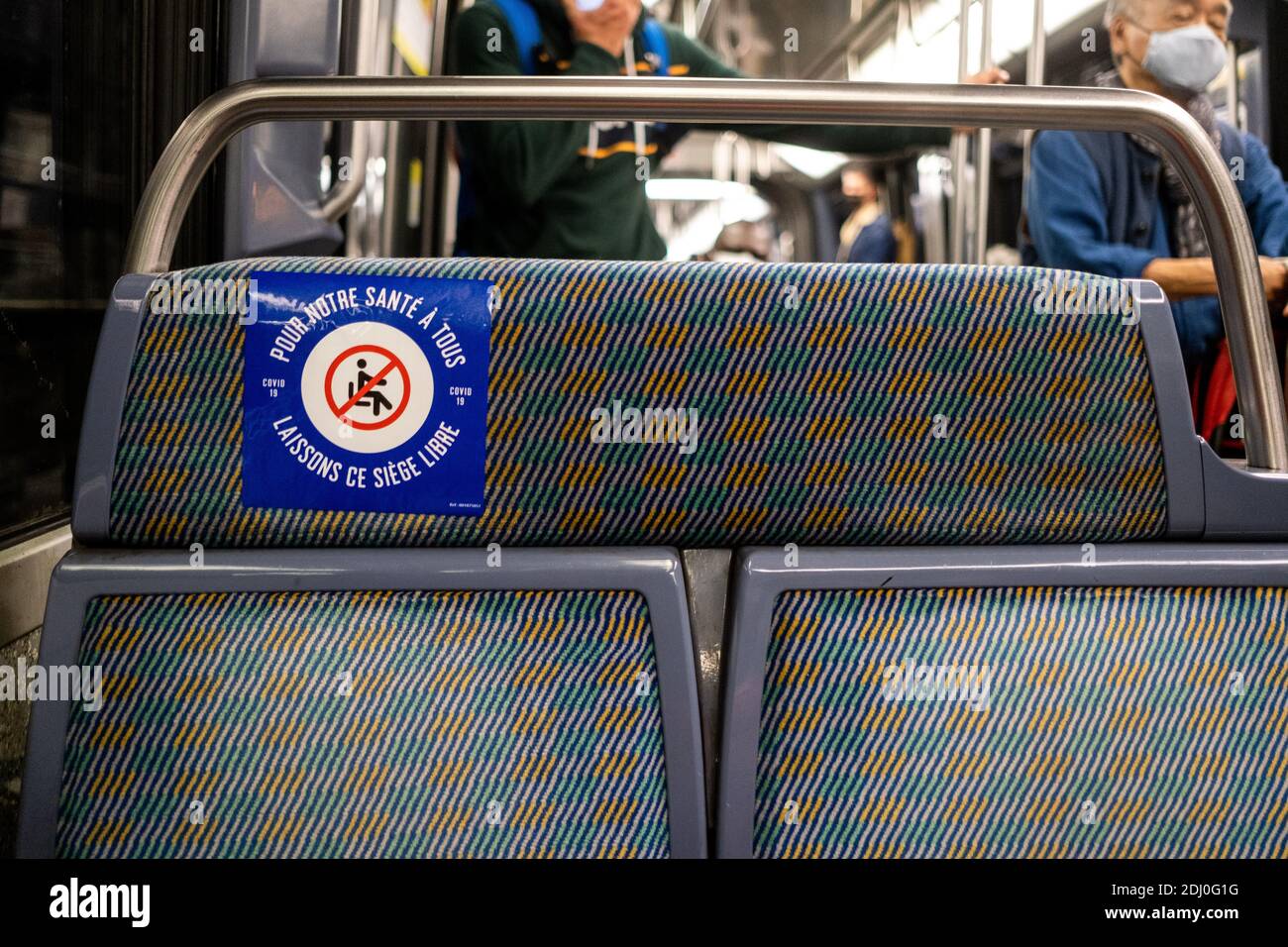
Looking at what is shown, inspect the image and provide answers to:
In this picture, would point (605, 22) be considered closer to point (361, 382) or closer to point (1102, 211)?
point (1102, 211)

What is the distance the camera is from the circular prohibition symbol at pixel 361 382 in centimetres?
75

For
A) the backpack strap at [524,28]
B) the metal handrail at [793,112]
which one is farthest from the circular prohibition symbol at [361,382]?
the backpack strap at [524,28]

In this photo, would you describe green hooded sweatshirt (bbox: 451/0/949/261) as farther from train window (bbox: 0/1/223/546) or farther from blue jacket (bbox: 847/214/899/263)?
blue jacket (bbox: 847/214/899/263)

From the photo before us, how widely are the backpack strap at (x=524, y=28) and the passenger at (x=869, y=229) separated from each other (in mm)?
3524

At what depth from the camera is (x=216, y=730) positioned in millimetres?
751

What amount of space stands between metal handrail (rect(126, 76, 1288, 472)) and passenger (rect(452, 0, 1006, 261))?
3.37 feet

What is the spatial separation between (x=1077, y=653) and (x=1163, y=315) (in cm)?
30

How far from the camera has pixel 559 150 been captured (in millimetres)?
2076

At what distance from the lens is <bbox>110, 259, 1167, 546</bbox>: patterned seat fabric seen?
767 mm

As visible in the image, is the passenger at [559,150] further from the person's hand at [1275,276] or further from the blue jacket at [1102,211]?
the person's hand at [1275,276]
